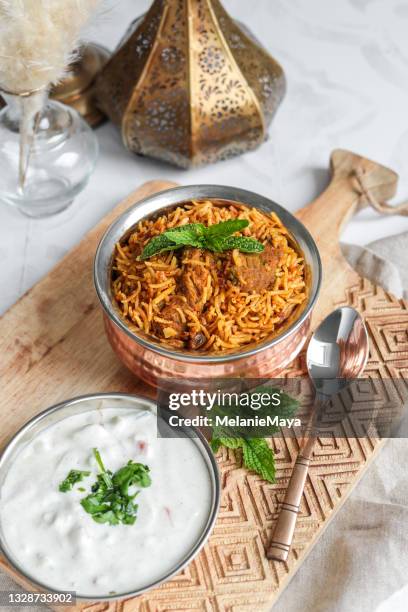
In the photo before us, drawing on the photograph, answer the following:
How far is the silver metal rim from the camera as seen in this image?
221cm

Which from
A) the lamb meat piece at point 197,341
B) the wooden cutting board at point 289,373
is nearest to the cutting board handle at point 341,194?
the wooden cutting board at point 289,373

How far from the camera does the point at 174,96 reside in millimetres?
3449

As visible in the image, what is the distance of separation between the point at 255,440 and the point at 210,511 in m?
0.36

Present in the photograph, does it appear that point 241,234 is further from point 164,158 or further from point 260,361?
point 164,158

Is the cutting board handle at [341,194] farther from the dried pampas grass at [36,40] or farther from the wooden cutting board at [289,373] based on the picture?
the dried pampas grass at [36,40]

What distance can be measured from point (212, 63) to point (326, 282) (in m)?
1.14

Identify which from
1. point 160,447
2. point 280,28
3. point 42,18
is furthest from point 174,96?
point 160,447

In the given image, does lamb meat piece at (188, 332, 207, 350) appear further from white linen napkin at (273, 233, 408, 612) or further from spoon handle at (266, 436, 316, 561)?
white linen napkin at (273, 233, 408, 612)

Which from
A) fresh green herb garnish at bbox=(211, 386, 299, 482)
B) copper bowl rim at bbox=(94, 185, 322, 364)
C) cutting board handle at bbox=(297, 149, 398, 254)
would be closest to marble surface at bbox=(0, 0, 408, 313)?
cutting board handle at bbox=(297, 149, 398, 254)

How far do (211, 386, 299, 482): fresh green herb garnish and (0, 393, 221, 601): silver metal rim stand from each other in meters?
0.14

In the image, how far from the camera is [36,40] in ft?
8.94

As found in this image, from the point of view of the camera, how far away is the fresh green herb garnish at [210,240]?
2.62 meters

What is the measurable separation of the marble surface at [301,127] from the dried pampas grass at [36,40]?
0.53 ft

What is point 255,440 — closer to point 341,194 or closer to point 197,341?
point 197,341
